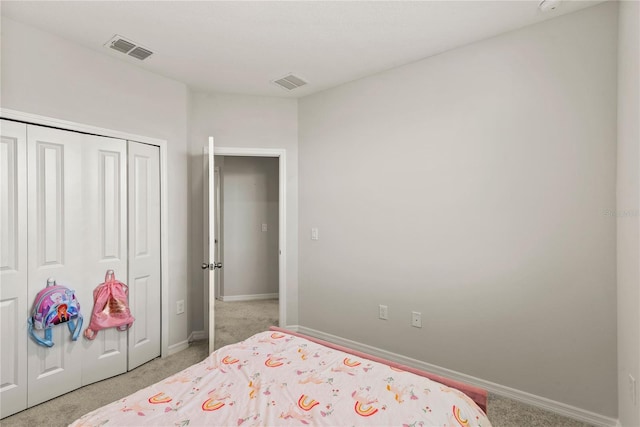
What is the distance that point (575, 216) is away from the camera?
2.10 m

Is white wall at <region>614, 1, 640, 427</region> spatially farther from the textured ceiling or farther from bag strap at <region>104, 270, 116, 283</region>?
bag strap at <region>104, 270, 116, 283</region>

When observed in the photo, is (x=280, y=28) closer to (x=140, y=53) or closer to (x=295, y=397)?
(x=140, y=53)

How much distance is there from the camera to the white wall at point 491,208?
6.72 feet

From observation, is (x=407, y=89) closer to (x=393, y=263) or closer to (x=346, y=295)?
(x=393, y=263)

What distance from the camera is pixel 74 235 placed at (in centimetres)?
246

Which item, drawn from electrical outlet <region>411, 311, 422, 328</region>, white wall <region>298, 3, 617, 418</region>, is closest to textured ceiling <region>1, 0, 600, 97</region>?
white wall <region>298, 3, 617, 418</region>

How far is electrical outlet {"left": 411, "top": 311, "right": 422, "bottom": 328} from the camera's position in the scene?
2.77 m

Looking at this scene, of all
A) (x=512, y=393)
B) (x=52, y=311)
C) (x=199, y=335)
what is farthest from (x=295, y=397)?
(x=199, y=335)

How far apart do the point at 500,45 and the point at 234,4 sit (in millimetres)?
1882

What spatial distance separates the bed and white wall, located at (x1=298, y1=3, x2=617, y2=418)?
1046 mm

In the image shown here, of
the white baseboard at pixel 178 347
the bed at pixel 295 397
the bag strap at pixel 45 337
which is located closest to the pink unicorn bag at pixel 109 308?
the bag strap at pixel 45 337

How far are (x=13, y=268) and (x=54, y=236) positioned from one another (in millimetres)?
303

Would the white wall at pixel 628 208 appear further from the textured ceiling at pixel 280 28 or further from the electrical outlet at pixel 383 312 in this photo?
the electrical outlet at pixel 383 312

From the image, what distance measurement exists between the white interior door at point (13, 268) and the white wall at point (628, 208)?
3.61 metres
